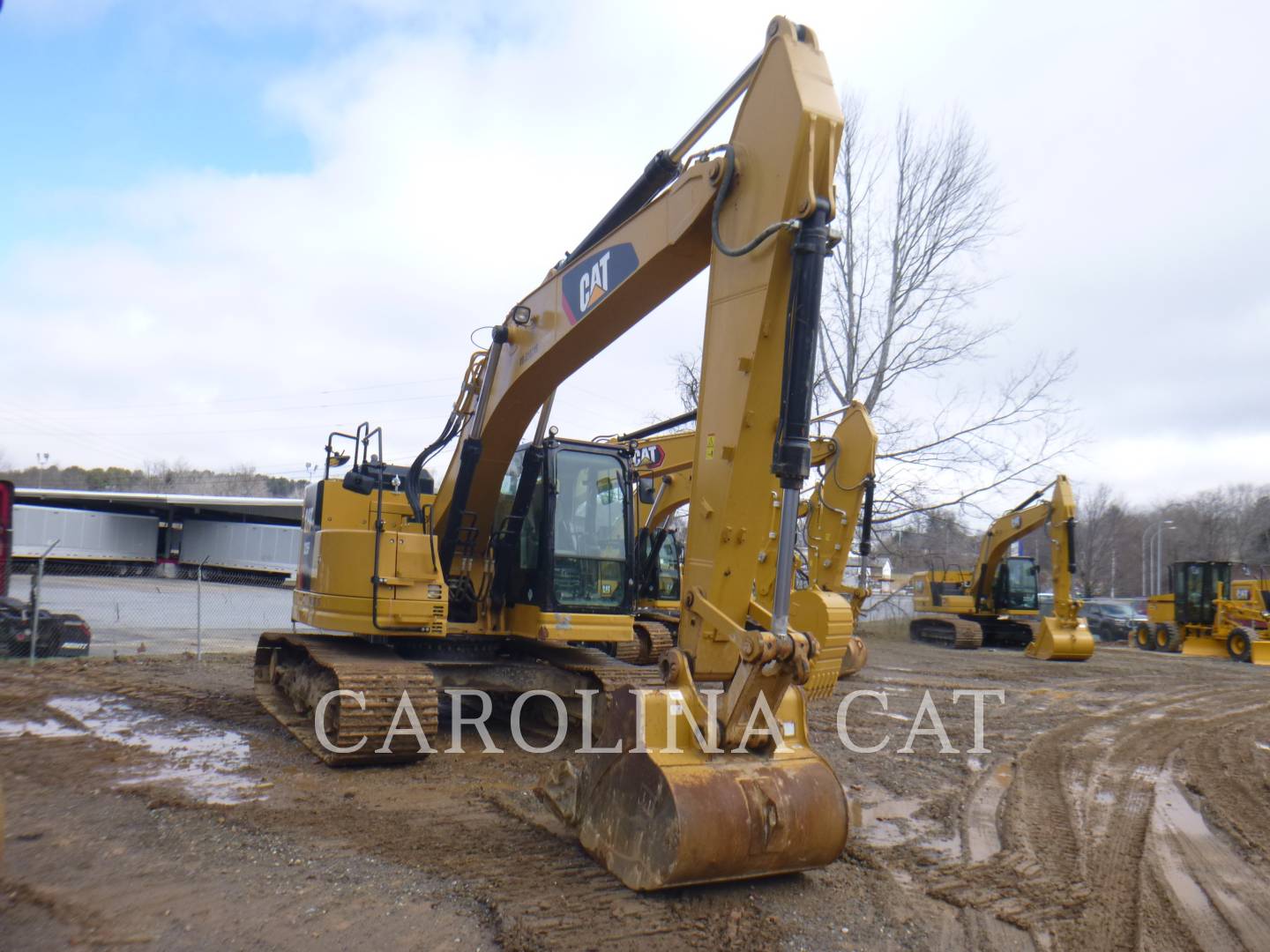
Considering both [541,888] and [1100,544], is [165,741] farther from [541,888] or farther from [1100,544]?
[1100,544]

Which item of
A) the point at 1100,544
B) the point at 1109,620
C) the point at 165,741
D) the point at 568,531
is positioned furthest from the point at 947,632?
the point at 1100,544

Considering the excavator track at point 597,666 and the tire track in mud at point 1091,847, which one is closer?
the tire track in mud at point 1091,847

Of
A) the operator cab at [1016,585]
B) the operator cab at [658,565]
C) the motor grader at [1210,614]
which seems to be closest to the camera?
the operator cab at [658,565]

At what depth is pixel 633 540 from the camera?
24.5 feet

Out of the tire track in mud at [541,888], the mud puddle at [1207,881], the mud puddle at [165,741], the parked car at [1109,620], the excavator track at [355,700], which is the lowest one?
the parked car at [1109,620]

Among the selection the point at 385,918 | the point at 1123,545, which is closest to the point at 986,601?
the point at 385,918

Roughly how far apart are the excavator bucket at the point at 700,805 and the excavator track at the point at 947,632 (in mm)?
17667

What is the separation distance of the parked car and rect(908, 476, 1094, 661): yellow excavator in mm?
6863

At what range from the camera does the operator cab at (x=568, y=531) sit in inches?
284

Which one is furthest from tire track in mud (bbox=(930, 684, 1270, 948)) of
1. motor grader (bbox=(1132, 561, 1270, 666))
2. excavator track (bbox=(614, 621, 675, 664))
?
motor grader (bbox=(1132, 561, 1270, 666))

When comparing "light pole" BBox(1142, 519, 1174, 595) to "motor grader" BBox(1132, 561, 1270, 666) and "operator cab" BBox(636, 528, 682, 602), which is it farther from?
Result: "operator cab" BBox(636, 528, 682, 602)

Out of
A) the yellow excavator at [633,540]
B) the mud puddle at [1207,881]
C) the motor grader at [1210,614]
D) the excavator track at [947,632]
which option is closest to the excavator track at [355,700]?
the yellow excavator at [633,540]

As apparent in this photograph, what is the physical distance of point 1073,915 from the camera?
410cm

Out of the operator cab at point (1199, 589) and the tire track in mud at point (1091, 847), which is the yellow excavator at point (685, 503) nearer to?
the tire track in mud at point (1091, 847)
